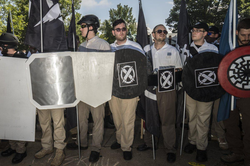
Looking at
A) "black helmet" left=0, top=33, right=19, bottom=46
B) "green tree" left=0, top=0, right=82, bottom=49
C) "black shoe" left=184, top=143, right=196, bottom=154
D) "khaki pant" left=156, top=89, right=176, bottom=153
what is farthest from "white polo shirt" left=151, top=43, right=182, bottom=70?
"green tree" left=0, top=0, right=82, bottom=49

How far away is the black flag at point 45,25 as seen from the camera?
263cm

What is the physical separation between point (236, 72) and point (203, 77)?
1.24 ft

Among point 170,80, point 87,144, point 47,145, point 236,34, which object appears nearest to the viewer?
point 236,34

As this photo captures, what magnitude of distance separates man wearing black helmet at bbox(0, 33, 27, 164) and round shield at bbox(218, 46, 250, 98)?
2.84 meters

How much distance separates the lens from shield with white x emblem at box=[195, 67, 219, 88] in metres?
2.45

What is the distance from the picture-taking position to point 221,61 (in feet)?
7.49

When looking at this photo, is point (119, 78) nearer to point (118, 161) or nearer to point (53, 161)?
point (118, 161)

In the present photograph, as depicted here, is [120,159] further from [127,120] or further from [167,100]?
[167,100]

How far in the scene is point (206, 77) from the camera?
2.46 m

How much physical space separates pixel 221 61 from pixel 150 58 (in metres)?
0.96

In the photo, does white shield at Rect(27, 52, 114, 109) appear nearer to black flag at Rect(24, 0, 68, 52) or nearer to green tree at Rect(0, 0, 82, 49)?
black flag at Rect(24, 0, 68, 52)

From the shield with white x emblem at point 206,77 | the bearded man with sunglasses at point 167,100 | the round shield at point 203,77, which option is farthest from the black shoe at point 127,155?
the shield with white x emblem at point 206,77

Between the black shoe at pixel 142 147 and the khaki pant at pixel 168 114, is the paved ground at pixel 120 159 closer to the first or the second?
the black shoe at pixel 142 147

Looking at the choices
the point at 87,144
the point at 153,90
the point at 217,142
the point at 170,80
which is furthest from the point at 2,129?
the point at 217,142
